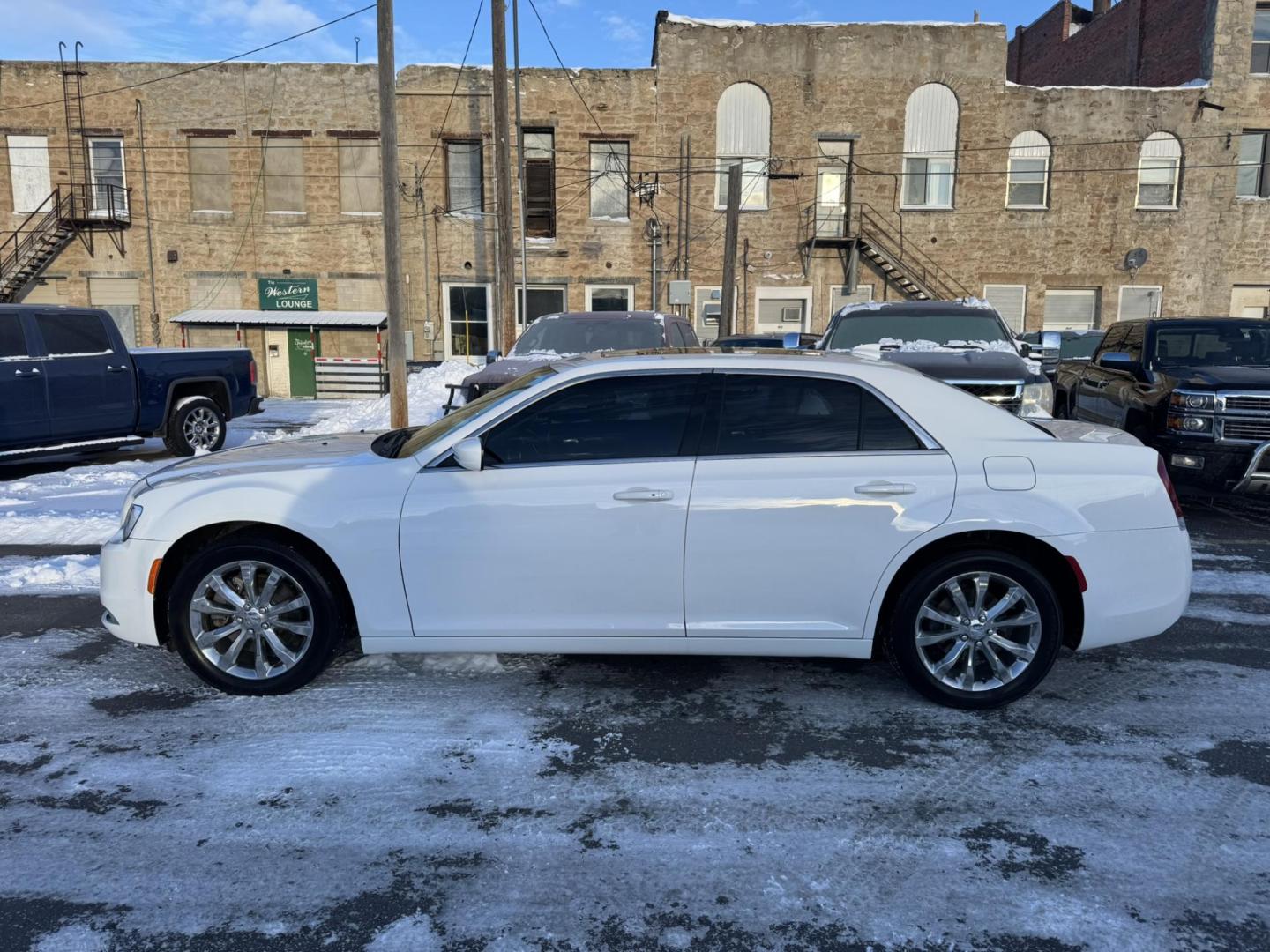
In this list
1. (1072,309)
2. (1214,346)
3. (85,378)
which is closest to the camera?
(1214,346)

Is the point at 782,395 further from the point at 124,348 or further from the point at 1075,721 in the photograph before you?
the point at 124,348

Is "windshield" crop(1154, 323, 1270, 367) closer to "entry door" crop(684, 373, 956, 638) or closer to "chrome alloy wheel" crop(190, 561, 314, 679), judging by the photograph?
"entry door" crop(684, 373, 956, 638)

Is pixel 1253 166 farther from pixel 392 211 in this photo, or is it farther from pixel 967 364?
pixel 392 211

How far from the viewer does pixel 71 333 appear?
33.9 ft

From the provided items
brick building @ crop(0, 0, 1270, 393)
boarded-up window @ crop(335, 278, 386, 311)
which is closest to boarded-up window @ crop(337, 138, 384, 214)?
brick building @ crop(0, 0, 1270, 393)

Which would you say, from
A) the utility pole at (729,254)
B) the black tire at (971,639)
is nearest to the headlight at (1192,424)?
the black tire at (971,639)

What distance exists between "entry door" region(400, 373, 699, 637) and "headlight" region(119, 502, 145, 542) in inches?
50.7

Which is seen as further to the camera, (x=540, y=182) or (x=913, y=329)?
(x=540, y=182)

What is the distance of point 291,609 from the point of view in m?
4.07

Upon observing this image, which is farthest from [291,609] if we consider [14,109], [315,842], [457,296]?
[14,109]

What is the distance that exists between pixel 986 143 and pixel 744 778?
25.7 metres

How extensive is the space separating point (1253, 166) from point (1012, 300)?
25.9ft

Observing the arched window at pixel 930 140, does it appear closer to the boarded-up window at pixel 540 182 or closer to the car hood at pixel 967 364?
the boarded-up window at pixel 540 182

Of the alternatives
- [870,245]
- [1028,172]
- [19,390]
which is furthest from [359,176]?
[1028,172]
